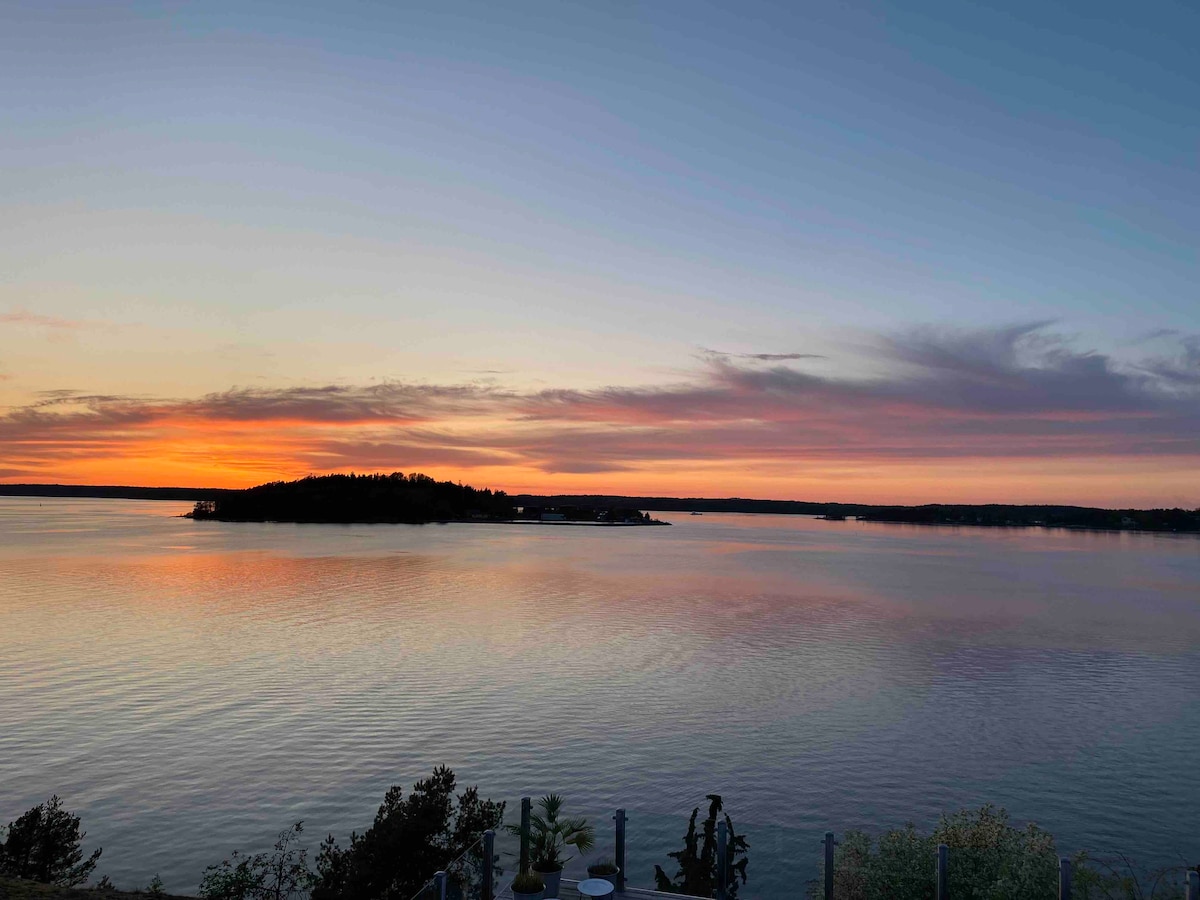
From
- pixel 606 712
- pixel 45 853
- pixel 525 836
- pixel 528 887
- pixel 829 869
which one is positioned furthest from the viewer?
pixel 606 712

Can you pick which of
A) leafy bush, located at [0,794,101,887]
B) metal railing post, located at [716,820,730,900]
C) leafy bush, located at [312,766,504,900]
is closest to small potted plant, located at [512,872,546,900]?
leafy bush, located at [312,766,504,900]

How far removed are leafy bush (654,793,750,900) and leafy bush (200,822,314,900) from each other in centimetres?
871

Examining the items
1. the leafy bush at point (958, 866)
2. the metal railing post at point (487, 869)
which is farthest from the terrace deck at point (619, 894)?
the leafy bush at point (958, 866)

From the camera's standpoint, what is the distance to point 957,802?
2536 cm

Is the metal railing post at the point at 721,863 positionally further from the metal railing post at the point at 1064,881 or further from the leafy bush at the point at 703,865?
the metal railing post at the point at 1064,881

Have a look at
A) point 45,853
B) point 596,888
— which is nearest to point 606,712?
point 45,853

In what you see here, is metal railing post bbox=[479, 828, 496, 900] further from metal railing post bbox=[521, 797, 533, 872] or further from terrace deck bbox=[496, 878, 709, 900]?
metal railing post bbox=[521, 797, 533, 872]

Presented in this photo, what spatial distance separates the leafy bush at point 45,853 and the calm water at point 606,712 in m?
1.32

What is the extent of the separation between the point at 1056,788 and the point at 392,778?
2276cm

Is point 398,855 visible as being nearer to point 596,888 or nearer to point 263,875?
Result: point 263,875

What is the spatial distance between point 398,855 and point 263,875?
13.0 feet

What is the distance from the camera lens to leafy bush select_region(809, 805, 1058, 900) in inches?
588

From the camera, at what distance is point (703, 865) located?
1947 centimetres

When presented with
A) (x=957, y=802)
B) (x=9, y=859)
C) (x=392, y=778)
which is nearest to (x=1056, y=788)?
(x=957, y=802)
